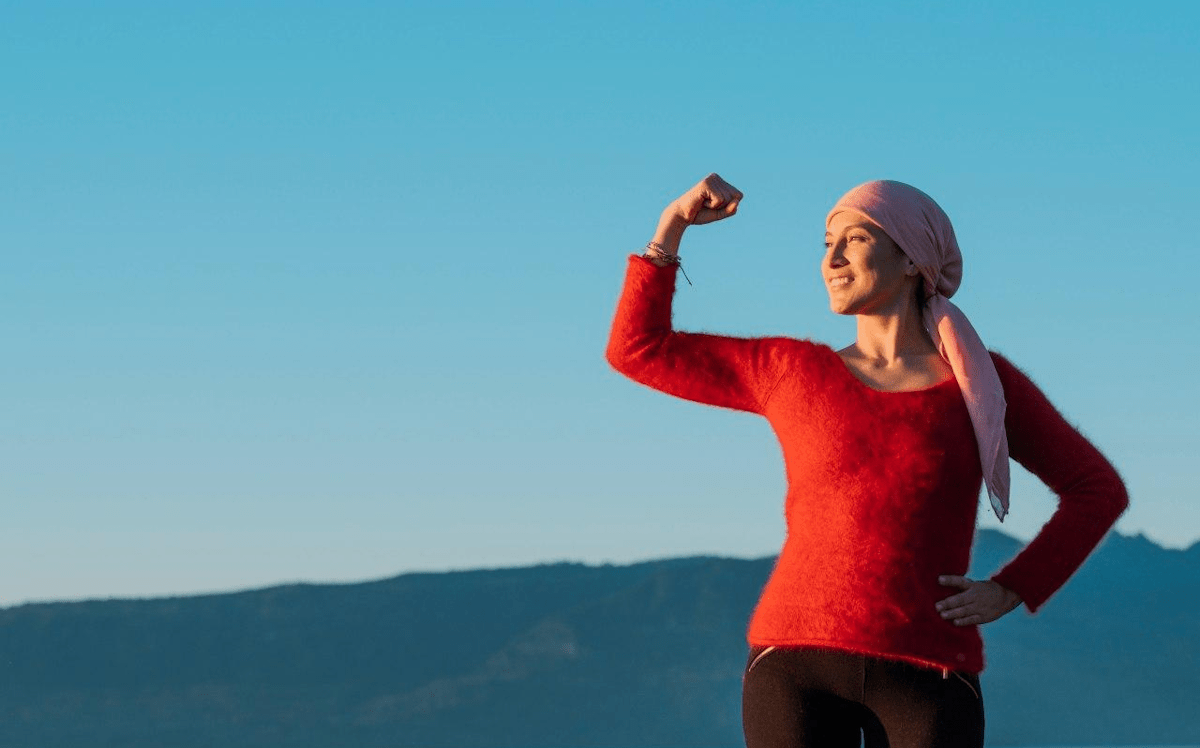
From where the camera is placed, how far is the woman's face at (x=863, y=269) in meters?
4.04

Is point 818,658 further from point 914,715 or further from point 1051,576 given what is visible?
point 1051,576

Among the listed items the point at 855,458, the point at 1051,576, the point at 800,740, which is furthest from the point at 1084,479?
the point at 800,740

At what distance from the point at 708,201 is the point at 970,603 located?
1.08 m

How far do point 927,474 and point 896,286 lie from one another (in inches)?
18.4

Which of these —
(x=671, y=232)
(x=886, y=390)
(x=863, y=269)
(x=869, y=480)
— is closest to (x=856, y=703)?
(x=869, y=480)

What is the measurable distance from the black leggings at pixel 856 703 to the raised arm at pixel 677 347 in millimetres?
637

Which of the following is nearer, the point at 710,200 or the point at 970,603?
the point at 970,603

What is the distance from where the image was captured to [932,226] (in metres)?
4.07

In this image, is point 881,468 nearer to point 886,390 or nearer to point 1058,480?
point 886,390

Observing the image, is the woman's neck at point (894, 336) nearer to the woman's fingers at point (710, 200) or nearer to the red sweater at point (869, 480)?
the red sweater at point (869, 480)

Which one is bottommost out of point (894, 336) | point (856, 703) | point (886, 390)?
point (856, 703)

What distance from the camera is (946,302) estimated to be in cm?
410

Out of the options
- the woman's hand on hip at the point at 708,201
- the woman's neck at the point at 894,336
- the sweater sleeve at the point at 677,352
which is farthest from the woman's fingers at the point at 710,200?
the woman's neck at the point at 894,336

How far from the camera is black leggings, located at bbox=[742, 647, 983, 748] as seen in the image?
3777 mm
